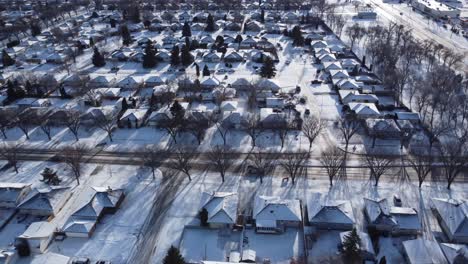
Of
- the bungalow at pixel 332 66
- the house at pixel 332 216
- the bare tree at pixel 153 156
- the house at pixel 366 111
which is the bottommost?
the house at pixel 332 216

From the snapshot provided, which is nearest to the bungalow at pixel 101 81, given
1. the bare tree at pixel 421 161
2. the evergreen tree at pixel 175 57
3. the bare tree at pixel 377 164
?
the evergreen tree at pixel 175 57

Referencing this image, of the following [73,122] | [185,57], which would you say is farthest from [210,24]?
[73,122]

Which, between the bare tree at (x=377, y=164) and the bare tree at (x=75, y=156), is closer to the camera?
the bare tree at (x=377, y=164)

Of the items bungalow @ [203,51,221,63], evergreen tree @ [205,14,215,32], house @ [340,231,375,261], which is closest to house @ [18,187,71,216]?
house @ [340,231,375,261]

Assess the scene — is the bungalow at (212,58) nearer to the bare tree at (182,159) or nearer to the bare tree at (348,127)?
the bare tree at (348,127)

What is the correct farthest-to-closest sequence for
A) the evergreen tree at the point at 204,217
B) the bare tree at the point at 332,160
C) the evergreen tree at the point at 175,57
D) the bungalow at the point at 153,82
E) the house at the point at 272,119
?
the evergreen tree at the point at 175,57 < the bungalow at the point at 153,82 < the house at the point at 272,119 < the bare tree at the point at 332,160 < the evergreen tree at the point at 204,217

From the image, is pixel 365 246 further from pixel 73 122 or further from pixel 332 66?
pixel 332 66

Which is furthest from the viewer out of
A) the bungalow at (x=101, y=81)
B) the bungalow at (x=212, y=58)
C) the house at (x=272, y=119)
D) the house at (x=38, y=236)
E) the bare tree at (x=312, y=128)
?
the bungalow at (x=212, y=58)
